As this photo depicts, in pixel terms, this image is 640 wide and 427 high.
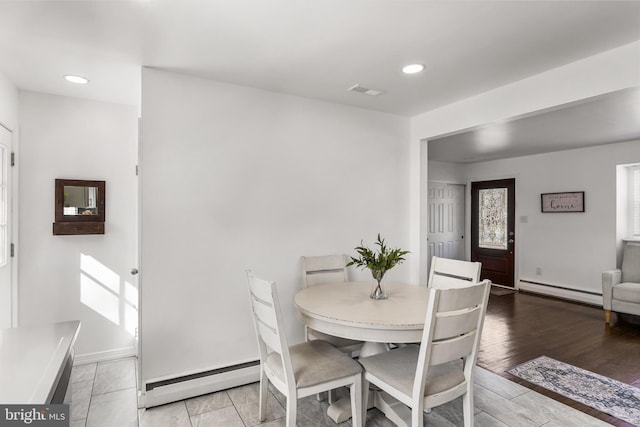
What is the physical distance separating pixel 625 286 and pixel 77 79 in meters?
6.25

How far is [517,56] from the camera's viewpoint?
7.52ft

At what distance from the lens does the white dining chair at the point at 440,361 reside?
1.67 m

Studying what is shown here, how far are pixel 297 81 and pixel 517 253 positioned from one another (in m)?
5.55

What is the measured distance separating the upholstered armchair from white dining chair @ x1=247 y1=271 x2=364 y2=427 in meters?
4.16

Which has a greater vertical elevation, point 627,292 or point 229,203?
point 229,203

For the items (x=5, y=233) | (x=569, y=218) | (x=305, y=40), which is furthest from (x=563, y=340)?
(x=5, y=233)

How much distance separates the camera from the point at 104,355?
314cm

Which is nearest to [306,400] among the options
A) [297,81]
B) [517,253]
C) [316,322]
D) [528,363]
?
[316,322]

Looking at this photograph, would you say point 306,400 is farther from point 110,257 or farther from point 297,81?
point 297,81

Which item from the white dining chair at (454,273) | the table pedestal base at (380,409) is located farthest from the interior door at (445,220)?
the table pedestal base at (380,409)

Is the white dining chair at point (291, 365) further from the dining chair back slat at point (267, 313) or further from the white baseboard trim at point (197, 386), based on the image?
the white baseboard trim at point (197, 386)

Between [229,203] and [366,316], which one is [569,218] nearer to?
[366,316]

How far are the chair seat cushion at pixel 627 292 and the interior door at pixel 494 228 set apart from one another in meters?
2.04

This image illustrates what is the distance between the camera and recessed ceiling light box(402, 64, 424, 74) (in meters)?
2.45
